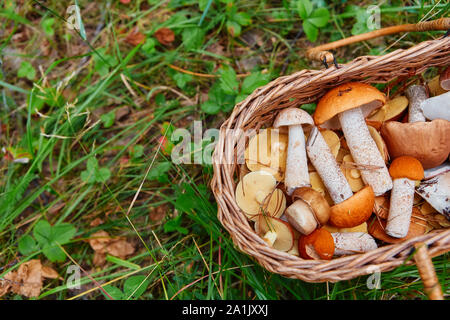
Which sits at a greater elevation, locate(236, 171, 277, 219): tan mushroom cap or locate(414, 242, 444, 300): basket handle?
locate(236, 171, 277, 219): tan mushroom cap

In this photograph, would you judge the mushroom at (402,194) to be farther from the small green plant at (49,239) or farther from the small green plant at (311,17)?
the small green plant at (49,239)

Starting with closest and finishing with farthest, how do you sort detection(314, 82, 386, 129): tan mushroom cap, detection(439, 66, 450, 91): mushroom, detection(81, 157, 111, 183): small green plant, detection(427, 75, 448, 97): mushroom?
detection(314, 82, 386, 129): tan mushroom cap → detection(439, 66, 450, 91): mushroom → detection(427, 75, 448, 97): mushroom → detection(81, 157, 111, 183): small green plant

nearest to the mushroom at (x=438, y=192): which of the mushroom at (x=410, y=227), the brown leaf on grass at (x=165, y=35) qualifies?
the mushroom at (x=410, y=227)

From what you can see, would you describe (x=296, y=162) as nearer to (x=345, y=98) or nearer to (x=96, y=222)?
(x=345, y=98)

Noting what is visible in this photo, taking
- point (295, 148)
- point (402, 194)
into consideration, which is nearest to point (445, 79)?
point (402, 194)

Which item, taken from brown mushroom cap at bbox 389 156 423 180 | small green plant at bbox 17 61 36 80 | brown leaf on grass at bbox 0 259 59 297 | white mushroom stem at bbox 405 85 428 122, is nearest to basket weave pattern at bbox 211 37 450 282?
white mushroom stem at bbox 405 85 428 122

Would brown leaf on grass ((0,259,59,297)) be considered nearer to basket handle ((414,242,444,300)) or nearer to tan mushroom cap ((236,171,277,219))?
tan mushroom cap ((236,171,277,219))
